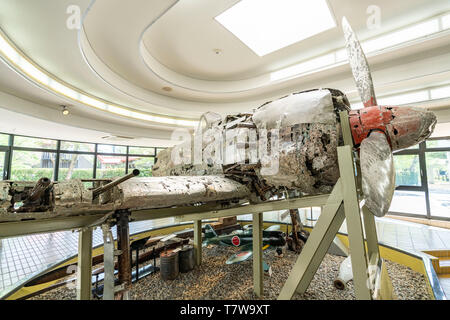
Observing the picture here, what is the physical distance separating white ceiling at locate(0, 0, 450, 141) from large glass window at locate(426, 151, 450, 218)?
7.77 ft

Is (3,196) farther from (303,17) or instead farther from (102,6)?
(303,17)

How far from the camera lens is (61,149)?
5.75m

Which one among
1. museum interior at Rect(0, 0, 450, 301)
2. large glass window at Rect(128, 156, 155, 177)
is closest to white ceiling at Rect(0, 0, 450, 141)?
museum interior at Rect(0, 0, 450, 301)

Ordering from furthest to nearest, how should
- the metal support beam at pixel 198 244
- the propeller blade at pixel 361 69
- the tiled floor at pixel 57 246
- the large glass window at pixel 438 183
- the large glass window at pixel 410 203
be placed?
the large glass window at pixel 410 203, the large glass window at pixel 438 183, the metal support beam at pixel 198 244, the tiled floor at pixel 57 246, the propeller blade at pixel 361 69

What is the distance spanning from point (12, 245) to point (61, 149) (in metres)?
2.87

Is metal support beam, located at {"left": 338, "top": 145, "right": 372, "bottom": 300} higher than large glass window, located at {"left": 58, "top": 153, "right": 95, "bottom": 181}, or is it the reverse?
large glass window, located at {"left": 58, "top": 153, "right": 95, "bottom": 181}

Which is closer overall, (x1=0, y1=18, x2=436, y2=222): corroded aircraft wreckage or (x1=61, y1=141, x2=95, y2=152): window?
(x1=0, y1=18, x2=436, y2=222): corroded aircraft wreckage

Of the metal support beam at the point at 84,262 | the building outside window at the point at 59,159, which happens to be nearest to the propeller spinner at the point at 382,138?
the metal support beam at the point at 84,262

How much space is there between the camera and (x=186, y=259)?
2.67 m

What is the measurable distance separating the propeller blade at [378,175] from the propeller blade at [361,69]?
470 millimetres

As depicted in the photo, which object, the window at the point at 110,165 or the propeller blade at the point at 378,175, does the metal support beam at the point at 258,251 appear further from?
the window at the point at 110,165

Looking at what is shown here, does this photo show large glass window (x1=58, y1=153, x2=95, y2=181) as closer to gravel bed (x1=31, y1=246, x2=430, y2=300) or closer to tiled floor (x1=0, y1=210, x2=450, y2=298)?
tiled floor (x1=0, y1=210, x2=450, y2=298)

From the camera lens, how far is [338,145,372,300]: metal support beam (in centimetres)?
101

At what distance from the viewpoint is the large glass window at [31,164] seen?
503 cm
